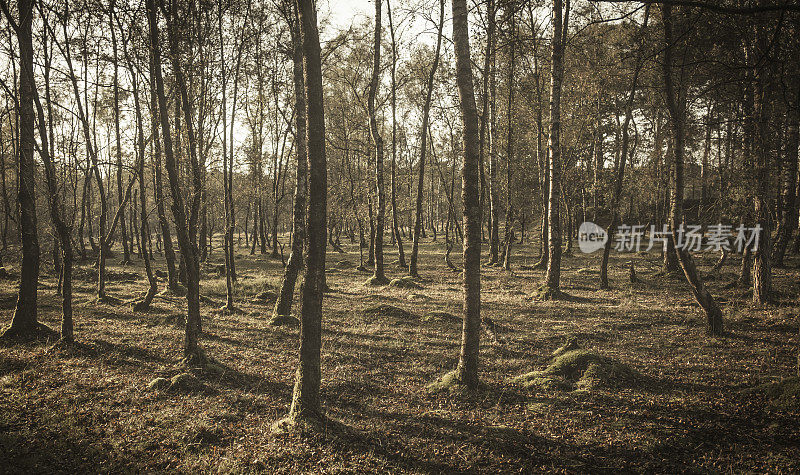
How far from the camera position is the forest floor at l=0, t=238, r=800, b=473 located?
5.23 m

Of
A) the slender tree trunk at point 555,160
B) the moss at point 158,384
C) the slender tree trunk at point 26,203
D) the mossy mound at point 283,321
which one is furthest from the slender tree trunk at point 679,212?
the slender tree trunk at point 26,203

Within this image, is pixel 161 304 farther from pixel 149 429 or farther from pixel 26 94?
pixel 149 429

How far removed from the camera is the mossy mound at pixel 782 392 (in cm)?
593

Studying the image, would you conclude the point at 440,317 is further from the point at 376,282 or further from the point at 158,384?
the point at 158,384

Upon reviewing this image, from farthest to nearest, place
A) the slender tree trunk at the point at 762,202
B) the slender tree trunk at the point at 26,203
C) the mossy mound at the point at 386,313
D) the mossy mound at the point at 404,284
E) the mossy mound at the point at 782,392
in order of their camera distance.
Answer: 1. the mossy mound at the point at 404,284
2. the mossy mound at the point at 386,313
3. the slender tree trunk at the point at 762,202
4. the slender tree trunk at the point at 26,203
5. the mossy mound at the point at 782,392

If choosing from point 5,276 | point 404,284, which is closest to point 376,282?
point 404,284

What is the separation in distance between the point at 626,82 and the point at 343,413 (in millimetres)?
Result: 21127

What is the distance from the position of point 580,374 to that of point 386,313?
7076mm

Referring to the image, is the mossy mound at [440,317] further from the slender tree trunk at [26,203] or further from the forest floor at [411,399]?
the slender tree trunk at [26,203]

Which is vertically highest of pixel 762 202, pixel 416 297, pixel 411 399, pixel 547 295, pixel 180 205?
pixel 762 202

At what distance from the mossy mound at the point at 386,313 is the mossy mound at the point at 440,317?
0.52 m

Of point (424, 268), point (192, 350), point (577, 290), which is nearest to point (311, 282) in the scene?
point (192, 350)

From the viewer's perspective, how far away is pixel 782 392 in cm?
623

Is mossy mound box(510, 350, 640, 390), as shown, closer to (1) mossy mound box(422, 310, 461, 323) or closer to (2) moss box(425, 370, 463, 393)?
(2) moss box(425, 370, 463, 393)
